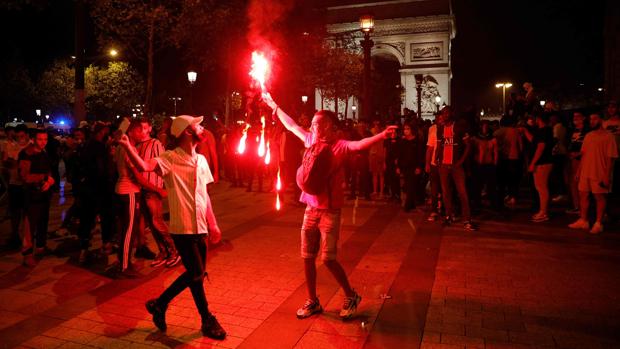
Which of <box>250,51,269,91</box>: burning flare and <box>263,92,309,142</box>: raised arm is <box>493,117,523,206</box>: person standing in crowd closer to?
<box>250,51,269,91</box>: burning flare

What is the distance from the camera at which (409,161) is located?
10.9 m

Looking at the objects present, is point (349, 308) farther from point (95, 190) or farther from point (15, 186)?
point (15, 186)

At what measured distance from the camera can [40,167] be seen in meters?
6.85

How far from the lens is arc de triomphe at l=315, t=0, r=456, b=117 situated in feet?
163

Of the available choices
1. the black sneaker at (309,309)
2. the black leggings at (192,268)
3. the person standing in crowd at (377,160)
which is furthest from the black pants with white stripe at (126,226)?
the person standing in crowd at (377,160)

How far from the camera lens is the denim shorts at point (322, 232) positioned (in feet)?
15.4

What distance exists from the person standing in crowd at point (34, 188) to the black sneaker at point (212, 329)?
3694 millimetres

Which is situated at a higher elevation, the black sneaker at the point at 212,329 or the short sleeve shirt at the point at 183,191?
the short sleeve shirt at the point at 183,191

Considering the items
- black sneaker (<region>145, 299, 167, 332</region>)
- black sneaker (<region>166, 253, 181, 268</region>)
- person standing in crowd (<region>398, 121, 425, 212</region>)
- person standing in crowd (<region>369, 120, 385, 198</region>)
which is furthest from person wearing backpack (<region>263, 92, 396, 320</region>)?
person standing in crowd (<region>369, 120, 385, 198</region>)

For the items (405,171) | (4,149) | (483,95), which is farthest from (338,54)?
(483,95)

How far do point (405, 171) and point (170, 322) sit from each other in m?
7.22

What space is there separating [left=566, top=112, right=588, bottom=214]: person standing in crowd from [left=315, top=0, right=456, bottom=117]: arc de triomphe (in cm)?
3897

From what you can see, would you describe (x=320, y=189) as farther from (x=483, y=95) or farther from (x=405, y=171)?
(x=483, y=95)

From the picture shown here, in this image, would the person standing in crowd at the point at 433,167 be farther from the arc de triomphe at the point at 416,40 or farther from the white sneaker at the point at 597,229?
the arc de triomphe at the point at 416,40
